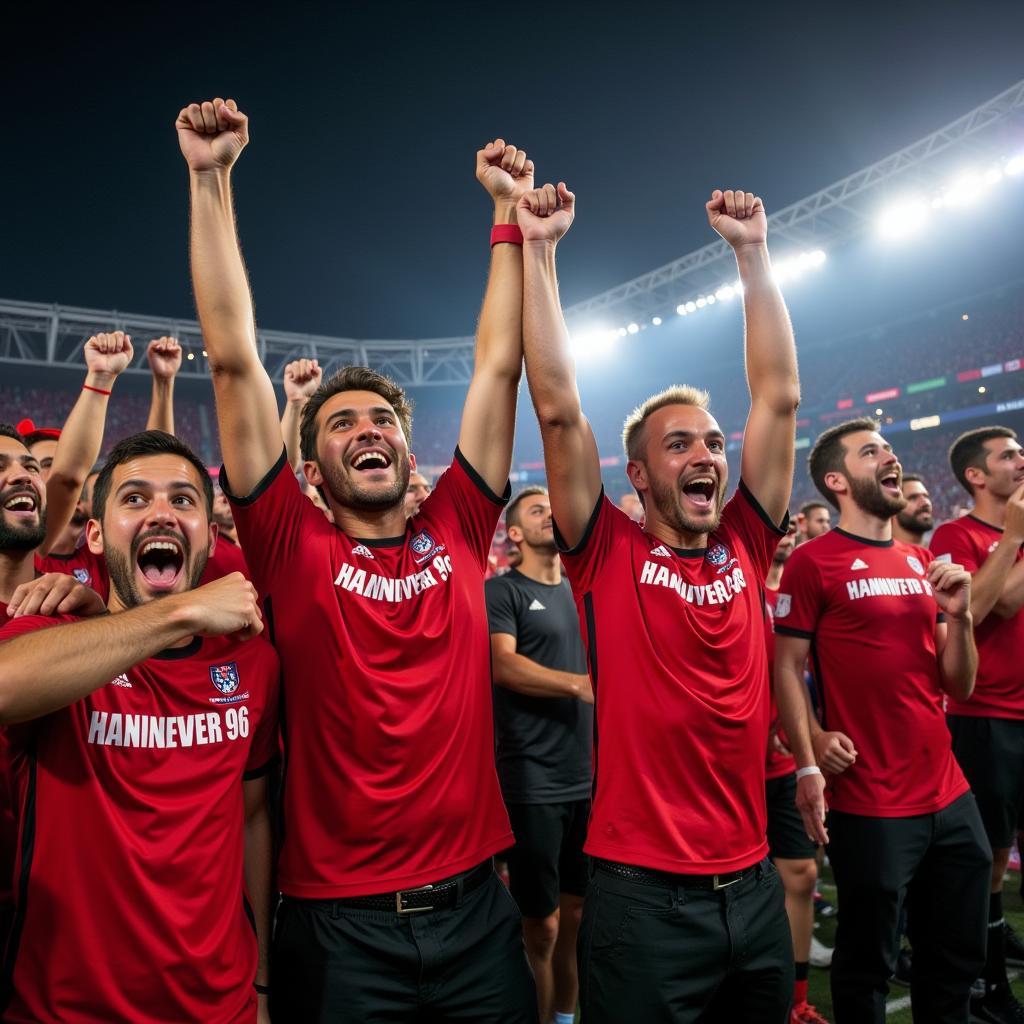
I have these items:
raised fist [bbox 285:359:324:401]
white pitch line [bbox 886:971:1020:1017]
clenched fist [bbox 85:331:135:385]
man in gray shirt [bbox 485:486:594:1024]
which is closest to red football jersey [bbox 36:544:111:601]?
clenched fist [bbox 85:331:135:385]

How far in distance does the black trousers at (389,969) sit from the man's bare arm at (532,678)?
5.63ft

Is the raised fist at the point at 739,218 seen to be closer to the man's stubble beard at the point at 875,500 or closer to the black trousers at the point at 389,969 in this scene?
the man's stubble beard at the point at 875,500

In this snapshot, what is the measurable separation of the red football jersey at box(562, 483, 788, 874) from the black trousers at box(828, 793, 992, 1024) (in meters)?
0.94

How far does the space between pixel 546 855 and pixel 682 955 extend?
69.1 inches

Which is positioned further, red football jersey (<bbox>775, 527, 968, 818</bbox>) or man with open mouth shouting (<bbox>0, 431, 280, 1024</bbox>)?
red football jersey (<bbox>775, 527, 968, 818</bbox>)

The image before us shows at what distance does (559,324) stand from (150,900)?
6.20ft

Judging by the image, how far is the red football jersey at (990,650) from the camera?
3.97 meters

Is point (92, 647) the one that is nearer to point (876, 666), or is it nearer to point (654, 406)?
point (654, 406)

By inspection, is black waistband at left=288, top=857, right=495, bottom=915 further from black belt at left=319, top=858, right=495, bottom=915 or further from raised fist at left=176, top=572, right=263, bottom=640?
raised fist at left=176, top=572, right=263, bottom=640

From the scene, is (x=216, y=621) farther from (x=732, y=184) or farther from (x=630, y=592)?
(x=732, y=184)

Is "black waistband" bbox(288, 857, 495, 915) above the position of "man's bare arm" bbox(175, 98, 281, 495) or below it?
below

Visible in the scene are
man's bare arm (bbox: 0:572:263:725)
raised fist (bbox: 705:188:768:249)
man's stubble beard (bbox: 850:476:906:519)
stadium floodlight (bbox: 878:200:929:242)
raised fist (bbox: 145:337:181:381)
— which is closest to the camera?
man's bare arm (bbox: 0:572:263:725)

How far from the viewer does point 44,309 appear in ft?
70.0

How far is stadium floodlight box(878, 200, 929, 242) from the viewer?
64.2 ft
